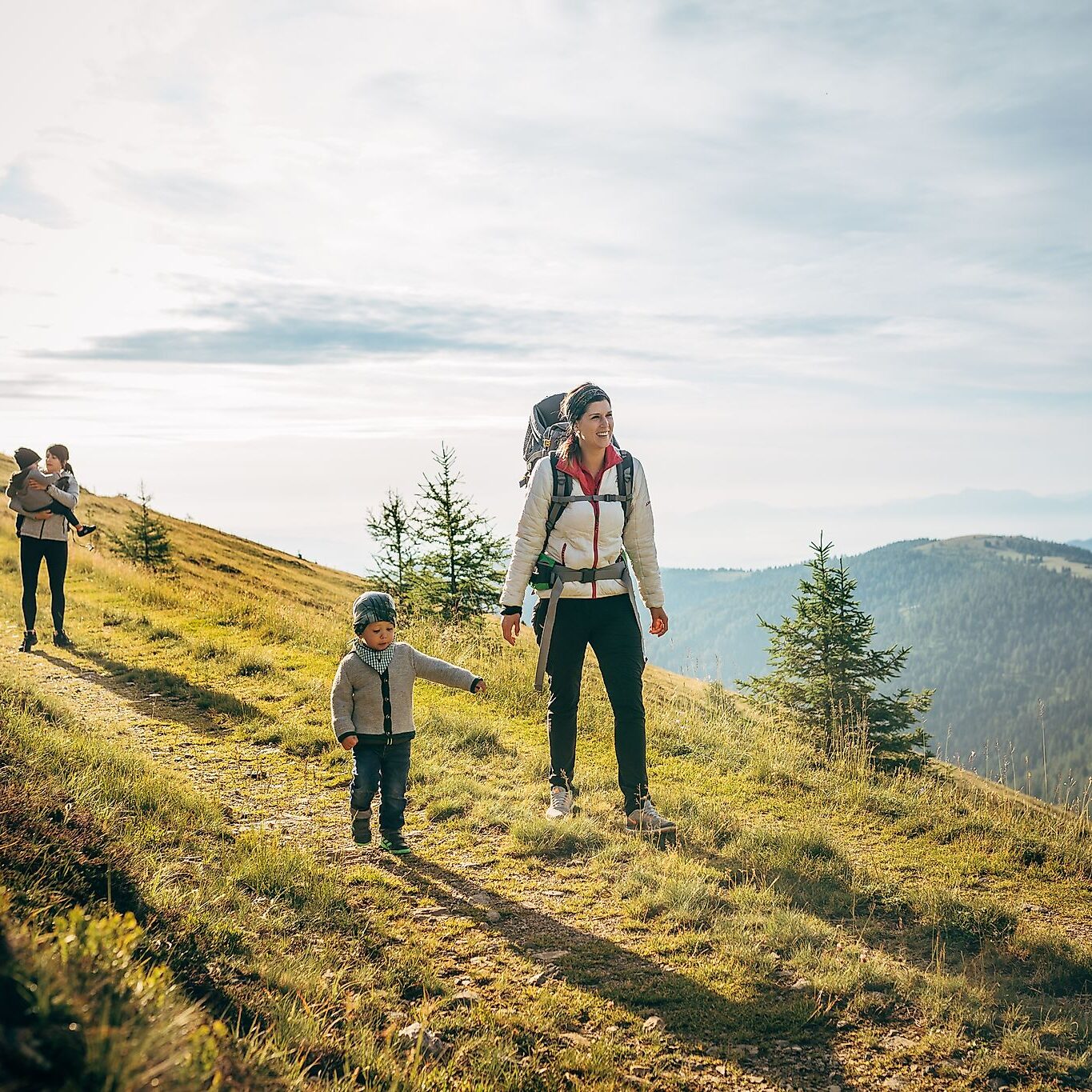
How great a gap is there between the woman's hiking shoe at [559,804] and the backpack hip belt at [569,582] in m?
0.82

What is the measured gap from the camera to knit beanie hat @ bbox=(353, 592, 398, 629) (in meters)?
5.62

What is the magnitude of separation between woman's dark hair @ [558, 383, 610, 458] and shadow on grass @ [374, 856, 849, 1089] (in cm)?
297

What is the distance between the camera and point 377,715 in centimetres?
561

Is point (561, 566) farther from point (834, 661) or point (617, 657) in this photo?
point (834, 661)

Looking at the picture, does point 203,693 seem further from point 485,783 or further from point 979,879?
point 979,879

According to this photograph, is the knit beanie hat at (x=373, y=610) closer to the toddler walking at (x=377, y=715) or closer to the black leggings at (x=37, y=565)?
the toddler walking at (x=377, y=715)

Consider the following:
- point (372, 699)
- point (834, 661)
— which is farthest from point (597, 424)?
point (834, 661)

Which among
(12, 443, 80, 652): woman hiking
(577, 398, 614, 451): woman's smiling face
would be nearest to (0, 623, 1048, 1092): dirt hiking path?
(577, 398, 614, 451): woman's smiling face

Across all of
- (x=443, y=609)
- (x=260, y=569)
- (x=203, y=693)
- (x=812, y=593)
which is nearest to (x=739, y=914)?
(x=203, y=693)

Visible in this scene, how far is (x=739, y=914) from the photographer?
468 cm

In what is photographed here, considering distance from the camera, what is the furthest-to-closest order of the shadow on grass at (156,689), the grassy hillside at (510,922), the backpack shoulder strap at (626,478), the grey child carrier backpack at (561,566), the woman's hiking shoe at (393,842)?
the shadow on grass at (156,689), the backpack shoulder strap at (626,478), the grey child carrier backpack at (561,566), the woman's hiking shoe at (393,842), the grassy hillside at (510,922)

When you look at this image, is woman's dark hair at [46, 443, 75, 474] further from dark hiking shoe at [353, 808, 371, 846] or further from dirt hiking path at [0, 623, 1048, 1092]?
dark hiking shoe at [353, 808, 371, 846]

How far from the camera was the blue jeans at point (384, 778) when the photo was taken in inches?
221

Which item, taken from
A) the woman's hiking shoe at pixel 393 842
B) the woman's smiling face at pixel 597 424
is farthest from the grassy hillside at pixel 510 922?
the woman's smiling face at pixel 597 424
